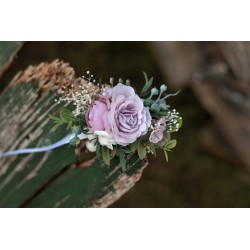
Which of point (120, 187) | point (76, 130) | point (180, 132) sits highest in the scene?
point (180, 132)

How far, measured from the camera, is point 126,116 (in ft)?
3.79

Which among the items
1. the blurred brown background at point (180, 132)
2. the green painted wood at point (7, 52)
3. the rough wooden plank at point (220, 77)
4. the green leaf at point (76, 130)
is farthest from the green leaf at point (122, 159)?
the blurred brown background at point (180, 132)

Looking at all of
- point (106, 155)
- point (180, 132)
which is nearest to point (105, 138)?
point (106, 155)

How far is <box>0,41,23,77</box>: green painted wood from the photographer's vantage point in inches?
55.0

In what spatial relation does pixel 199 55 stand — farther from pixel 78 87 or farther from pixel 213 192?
pixel 78 87

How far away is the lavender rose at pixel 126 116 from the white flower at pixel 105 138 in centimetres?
1

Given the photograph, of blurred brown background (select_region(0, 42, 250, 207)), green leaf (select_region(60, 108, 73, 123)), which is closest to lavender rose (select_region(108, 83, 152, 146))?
green leaf (select_region(60, 108, 73, 123))

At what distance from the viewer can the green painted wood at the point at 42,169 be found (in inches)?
52.3

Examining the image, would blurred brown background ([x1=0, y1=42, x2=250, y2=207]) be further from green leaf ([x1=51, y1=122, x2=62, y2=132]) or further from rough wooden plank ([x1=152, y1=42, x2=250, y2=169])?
green leaf ([x1=51, y1=122, x2=62, y2=132])

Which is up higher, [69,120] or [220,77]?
[220,77]

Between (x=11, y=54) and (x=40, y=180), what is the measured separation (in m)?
0.34

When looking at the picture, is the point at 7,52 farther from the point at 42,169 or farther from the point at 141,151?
the point at 141,151

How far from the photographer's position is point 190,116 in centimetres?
272

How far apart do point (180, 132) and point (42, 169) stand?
1.37 m
